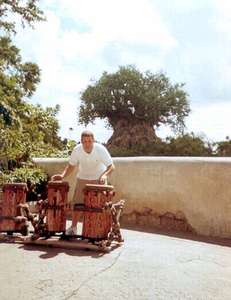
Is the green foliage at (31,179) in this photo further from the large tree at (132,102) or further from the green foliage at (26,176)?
the large tree at (132,102)

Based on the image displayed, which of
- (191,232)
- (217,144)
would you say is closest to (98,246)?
(191,232)

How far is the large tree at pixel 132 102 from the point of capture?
3675cm

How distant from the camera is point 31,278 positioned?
15.3 feet

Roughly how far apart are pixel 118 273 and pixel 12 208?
7.52ft

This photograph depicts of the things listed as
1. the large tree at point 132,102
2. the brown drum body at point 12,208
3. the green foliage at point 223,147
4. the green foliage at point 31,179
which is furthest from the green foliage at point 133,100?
the brown drum body at point 12,208

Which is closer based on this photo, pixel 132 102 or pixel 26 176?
pixel 26 176

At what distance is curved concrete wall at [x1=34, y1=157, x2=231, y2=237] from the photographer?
7.70 meters

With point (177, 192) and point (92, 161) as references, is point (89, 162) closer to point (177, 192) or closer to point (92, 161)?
point (92, 161)

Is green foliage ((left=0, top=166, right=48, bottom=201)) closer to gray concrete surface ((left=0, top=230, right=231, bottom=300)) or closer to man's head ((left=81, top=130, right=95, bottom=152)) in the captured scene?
man's head ((left=81, top=130, right=95, bottom=152))

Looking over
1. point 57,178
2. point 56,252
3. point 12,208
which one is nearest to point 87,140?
point 57,178

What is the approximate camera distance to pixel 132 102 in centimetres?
3706

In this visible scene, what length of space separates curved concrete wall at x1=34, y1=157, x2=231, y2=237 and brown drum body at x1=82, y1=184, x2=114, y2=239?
2.14 meters

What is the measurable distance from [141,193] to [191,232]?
3.59ft

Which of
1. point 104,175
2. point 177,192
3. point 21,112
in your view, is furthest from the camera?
point 21,112
